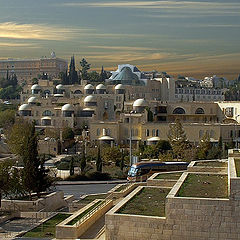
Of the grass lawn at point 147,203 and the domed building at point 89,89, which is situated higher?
the domed building at point 89,89

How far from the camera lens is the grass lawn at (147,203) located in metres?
17.0

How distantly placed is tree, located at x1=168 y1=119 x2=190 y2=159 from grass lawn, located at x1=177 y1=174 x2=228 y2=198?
23609 mm

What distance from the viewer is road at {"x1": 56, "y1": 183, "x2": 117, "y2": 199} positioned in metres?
31.8

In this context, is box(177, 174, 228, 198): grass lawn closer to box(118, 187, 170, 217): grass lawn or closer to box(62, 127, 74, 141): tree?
box(118, 187, 170, 217): grass lawn

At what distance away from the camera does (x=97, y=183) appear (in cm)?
3669

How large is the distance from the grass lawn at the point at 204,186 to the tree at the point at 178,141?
23.6 meters

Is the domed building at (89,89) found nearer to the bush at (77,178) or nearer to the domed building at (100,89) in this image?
the domed building at (100,89)

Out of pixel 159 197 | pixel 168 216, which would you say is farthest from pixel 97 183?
pixel 168 216

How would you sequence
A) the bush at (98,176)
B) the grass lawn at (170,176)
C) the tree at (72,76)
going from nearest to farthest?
the grass lawn at (170,176) → the bush at (98,176) → the tree at (72,76)

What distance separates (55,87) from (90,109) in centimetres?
1916

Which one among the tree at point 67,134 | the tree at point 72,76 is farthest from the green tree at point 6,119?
the tree at point 72,76

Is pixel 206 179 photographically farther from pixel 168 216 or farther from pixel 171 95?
pixel 171 95

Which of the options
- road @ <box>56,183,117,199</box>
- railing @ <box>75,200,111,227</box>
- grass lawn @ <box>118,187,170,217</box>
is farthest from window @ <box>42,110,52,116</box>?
grass lawn @ <box>118,187,170,217</box>

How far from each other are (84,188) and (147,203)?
52.0ft
